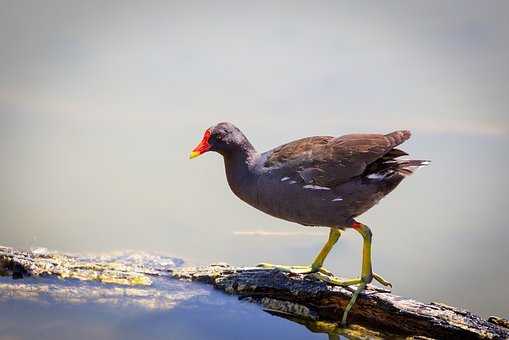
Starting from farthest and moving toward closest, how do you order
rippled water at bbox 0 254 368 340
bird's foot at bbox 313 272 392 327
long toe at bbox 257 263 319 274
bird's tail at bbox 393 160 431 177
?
1. long toe at bbox 257 263 319 274
2. bird's tail at bbox 393 160 431 177
3. bird's foot at bbox 313 272 392 327
4. rippled water at bbox 0 254 368 340

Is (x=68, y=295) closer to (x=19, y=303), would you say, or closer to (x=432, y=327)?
(x=19, y=303)

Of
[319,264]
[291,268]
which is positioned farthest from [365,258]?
[291,268]

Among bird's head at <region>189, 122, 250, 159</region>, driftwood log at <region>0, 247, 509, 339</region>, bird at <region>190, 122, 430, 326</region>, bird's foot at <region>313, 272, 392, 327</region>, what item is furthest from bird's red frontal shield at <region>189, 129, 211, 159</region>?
bird's foot at <region>313, 272, 392, 327</region>

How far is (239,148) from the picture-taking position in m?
3.06

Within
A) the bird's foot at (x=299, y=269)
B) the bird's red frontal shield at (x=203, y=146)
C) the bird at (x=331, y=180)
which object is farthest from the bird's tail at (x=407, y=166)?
the bird's red frontal shield at (x=203, y=146)

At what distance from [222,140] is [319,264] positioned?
714 millimetres

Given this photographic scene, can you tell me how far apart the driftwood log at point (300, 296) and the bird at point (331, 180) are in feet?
0.23

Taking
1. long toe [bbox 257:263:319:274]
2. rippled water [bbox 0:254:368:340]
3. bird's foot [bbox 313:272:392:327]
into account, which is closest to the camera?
rippled water [bbox 0:254:368:340]

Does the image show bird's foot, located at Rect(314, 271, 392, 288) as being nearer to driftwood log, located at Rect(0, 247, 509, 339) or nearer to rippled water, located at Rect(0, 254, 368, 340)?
driftwood log, located at Rect(0, 247, 509, 339)

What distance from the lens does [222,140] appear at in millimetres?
3062

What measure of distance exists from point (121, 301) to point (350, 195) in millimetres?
1068

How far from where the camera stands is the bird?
2838 mm

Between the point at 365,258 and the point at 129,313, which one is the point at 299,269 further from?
the point at 129,313

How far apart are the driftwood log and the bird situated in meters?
0.07
